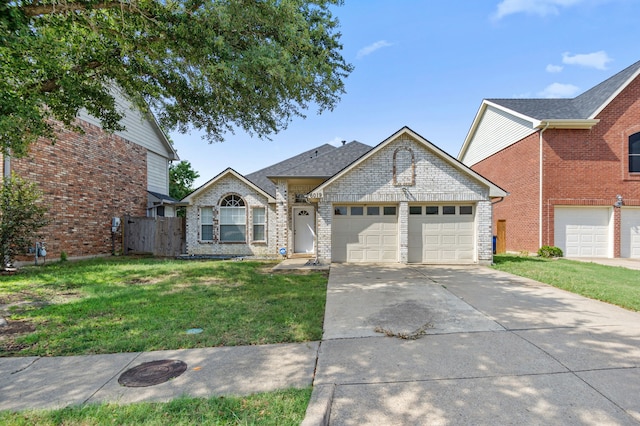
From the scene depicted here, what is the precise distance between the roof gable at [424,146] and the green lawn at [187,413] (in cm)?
943

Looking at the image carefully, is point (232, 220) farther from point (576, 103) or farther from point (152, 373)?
point (576, 103)

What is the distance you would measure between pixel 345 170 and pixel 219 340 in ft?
28.4

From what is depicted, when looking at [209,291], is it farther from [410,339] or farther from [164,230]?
[164,230]

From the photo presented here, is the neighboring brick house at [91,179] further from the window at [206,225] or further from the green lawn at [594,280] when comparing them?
the green lawn at [594,280]

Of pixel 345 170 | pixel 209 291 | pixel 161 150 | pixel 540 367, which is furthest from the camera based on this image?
pixel 161 150

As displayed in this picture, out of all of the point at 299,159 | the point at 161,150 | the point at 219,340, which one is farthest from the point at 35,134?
the point at 161,150

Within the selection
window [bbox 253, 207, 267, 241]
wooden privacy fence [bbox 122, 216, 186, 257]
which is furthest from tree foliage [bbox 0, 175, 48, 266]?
window [bbox 253, 207, 267, 241]

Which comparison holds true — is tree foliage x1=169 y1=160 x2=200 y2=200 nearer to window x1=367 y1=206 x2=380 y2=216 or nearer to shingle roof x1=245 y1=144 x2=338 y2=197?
shingle roof x1=245 y1=144 x2=338 y2=197

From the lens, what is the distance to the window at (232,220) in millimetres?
15164

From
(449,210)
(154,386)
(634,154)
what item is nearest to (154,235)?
(449,210)

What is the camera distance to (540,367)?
355 cm

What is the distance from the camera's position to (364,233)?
1252 cm

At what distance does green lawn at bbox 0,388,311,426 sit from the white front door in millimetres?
11809

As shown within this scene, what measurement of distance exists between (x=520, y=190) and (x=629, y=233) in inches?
194
